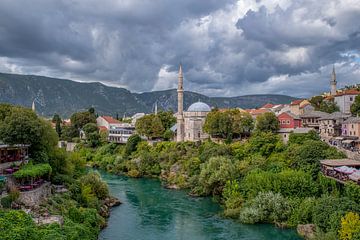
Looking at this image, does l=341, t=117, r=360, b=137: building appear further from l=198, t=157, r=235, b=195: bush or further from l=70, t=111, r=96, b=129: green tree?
l=70, t=111, r=96, b=129: green tree

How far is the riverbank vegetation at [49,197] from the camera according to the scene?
19984 mm

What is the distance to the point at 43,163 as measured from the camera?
3375 centimetres

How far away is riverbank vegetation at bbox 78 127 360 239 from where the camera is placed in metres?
28.4

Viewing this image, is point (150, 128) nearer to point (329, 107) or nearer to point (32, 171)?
point (329, 107)

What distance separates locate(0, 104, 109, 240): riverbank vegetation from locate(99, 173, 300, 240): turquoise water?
2.13 metres

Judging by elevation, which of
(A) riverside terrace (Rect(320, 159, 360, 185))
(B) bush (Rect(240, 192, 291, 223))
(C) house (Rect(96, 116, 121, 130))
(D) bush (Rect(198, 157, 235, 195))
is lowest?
(B) bush (Rect(240, 192, 291, 223))

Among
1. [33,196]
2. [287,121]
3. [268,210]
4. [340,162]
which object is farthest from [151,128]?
[33,196]

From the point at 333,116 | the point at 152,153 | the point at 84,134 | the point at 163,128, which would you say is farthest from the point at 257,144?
the point at 84,134

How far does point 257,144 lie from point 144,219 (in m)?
19.3

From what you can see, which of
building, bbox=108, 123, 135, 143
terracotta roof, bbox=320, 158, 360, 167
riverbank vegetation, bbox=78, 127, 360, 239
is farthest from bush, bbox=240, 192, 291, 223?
building, bbox=108, 123, 135, 143

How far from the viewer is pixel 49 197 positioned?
30359mm

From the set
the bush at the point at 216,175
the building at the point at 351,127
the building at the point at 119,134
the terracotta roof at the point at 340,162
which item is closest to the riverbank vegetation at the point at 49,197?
the bush at the point at 216,175

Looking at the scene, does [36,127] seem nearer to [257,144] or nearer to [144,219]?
[144,219]

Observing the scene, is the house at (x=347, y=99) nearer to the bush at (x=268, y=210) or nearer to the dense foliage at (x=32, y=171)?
the bush at (x=268, y=210)
